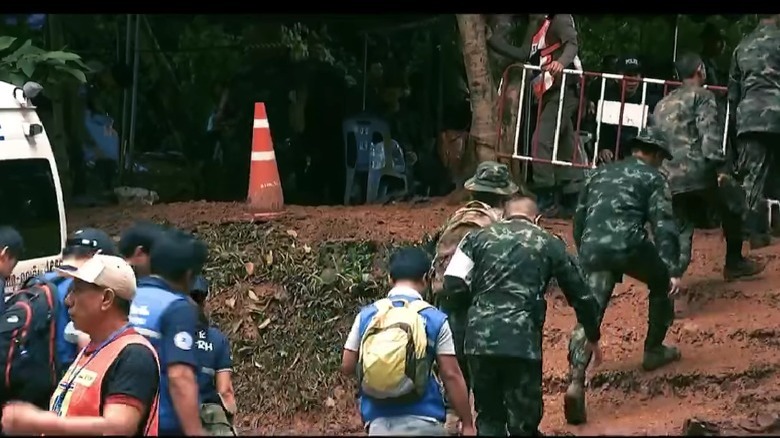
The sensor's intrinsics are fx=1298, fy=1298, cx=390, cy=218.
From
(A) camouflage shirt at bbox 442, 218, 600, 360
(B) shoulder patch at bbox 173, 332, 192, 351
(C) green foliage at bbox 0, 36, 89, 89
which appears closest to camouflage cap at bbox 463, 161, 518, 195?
(A) camouflage shirt at bbox 442, 218, 600, 360

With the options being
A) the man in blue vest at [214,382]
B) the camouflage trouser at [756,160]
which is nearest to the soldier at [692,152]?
the camouflage trouser at [756,160]

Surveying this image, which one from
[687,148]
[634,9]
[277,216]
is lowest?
[277,216]

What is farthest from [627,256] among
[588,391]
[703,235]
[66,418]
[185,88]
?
[185,88]

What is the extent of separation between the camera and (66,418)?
4215 mm

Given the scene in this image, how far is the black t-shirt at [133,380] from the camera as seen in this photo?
425 cm

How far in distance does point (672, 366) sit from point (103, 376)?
210 inches

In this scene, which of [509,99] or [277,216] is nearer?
[277,216]

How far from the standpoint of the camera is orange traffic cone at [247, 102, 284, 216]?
10820 millimetres

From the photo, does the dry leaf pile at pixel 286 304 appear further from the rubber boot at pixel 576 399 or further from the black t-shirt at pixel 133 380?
the black t-shirt at pixel 133 380

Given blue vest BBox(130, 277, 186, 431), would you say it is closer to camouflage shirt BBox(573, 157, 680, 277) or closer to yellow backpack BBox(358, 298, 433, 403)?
yellow backpack BBox(358, 298, 433, 403)

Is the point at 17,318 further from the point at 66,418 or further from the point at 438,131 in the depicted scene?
the point at 438,131

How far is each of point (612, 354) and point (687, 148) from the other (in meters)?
1.55

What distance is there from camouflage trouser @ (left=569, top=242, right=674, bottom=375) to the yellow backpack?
2306 mm

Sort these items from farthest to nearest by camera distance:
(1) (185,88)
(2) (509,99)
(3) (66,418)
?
(1) (185,88) → (2) (509,99) → (3) (66,418)
